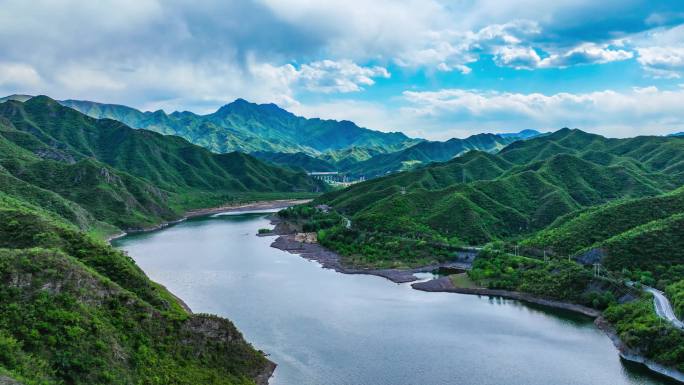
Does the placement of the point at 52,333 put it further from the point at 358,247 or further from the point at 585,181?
the point at 585,181

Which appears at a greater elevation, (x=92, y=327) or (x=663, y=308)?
(x=92, y=327)

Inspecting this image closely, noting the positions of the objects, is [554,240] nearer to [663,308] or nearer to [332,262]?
[663,308]

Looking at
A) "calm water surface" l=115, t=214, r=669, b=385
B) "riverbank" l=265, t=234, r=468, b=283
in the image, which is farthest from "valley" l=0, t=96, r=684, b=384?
"calm water surface" l=115, t=214, r=669, b=385

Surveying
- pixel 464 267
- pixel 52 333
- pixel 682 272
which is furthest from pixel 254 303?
pixel 682 272

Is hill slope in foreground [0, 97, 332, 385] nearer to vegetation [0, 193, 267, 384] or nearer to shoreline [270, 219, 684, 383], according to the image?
vegetation [0, 193, 267, 384]

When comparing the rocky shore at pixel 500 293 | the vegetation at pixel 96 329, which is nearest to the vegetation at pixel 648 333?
the rocky shore at pixel 500 293

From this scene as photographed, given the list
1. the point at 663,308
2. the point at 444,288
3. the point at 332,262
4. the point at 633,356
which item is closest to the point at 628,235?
the point at 663,308
